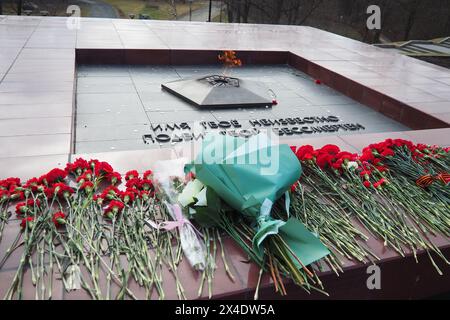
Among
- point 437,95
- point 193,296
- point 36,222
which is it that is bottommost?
point 193,296

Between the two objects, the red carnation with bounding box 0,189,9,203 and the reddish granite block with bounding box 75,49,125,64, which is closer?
the red carnation with bounding box 0,189,9,203

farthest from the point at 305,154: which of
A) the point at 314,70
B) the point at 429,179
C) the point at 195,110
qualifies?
the point at 314,70

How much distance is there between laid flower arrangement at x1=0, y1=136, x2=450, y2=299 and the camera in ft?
5.37

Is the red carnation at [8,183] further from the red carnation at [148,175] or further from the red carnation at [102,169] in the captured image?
the red carnation at [148,175]

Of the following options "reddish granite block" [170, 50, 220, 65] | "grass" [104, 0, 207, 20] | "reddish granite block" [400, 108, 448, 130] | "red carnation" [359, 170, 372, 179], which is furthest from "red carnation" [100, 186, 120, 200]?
"grass" [104, 0, 207, 20]

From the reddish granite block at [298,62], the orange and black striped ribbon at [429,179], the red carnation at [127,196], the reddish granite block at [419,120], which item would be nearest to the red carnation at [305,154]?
the orange and black striped ribbon at [429,179]

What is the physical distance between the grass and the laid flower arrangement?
24563 millimetres

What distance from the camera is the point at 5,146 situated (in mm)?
2697

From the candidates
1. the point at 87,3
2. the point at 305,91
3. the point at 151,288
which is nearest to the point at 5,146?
the point at 151,288

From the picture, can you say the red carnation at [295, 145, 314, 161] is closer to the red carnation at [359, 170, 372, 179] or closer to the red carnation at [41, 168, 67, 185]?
the red carnation at [359, 170, 372, 179]

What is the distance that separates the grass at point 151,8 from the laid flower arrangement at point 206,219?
2456 cm

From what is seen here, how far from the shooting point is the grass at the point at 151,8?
25.8 meters

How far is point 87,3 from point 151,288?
107 ft

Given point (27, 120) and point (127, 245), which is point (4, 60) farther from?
point (127, 245)
